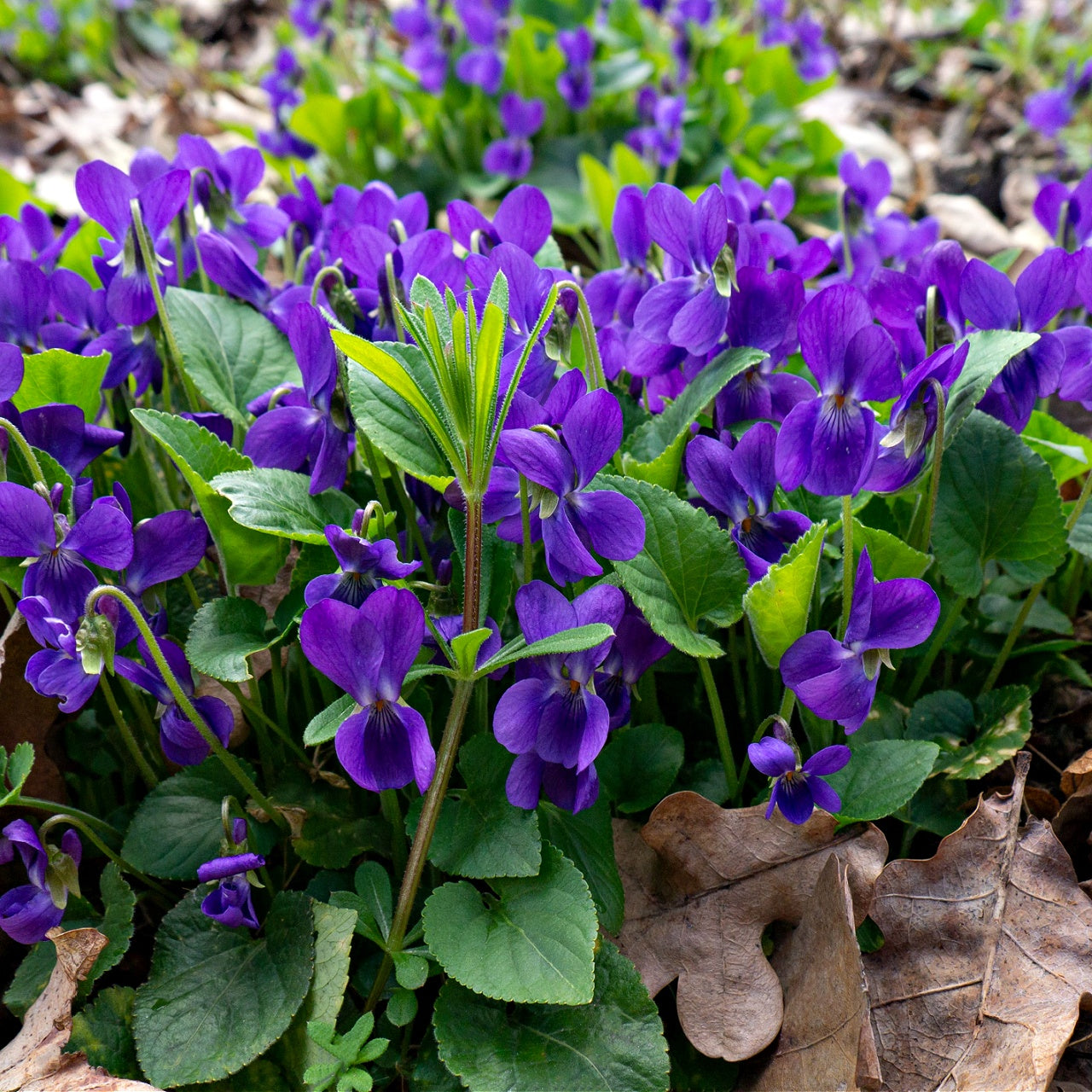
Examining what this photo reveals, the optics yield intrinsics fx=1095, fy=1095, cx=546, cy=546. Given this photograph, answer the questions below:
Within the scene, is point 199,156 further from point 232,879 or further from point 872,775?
point 872,775

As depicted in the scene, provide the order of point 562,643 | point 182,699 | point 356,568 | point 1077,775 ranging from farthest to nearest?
1. point 1077,775
2. point 182,699
3. point 356,568
4. point 562,643

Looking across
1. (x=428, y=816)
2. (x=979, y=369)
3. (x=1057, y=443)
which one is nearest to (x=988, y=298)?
(x=979, y=369)

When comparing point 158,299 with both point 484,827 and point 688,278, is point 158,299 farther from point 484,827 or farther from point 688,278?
point 484,827

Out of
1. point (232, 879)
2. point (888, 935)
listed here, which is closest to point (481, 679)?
point (232, 879)

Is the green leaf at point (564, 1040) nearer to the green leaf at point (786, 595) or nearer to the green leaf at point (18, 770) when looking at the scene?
the green leaf at point (786, 595)

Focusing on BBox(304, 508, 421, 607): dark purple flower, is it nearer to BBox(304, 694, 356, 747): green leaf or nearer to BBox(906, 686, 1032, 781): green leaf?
BBox(304, 694, 356, 747): green leaf

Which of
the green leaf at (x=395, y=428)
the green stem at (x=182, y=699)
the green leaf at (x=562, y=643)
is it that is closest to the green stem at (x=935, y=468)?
the green leaf at (x=562, y=643)
